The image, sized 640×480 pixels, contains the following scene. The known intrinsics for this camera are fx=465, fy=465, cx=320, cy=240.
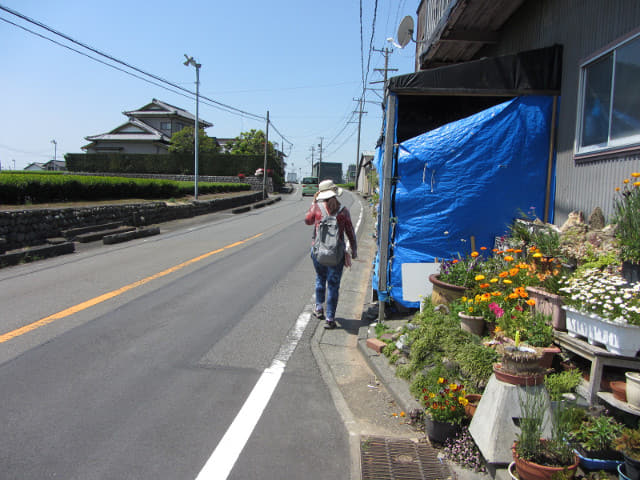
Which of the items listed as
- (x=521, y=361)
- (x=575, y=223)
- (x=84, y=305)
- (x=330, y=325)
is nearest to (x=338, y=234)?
(x=330, y=325)

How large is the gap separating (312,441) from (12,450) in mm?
2079

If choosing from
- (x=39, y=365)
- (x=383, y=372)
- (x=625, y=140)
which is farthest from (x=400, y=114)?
(x=39, y=365)

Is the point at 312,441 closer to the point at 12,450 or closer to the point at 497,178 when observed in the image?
the point at 12,450

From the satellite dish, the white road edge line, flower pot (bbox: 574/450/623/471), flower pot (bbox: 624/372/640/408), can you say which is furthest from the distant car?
flower pot (bbox: 574/450/623/471)

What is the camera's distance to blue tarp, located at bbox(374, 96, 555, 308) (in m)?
6.10

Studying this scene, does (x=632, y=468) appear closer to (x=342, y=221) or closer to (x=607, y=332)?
(x=607, y=332)

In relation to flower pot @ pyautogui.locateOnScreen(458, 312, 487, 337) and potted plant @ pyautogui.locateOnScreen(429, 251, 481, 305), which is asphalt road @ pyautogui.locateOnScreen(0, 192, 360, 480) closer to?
flower pot @ pyautogui.locateOnScreen(458, 312, 487, 337)

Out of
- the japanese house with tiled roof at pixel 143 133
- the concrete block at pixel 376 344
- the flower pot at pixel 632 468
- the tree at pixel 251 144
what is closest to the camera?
the flower pot at pixel 632 468

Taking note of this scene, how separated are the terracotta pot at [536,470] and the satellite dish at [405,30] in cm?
896

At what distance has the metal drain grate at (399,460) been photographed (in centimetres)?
317

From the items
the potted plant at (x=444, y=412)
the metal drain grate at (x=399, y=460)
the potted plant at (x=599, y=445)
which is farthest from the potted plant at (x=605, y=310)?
the metal drain grate at (x=399, y=460)

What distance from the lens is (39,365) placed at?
4.66m

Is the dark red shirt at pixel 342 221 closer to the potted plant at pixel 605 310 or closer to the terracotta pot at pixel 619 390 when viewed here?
the potted plant at pixel 605 310

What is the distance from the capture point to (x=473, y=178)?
6.11 meters
